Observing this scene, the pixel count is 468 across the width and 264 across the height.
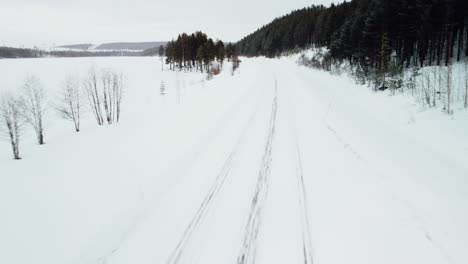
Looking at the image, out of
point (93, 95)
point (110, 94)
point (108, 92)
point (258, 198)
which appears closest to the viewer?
point (258, 198)

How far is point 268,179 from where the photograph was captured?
258 inches

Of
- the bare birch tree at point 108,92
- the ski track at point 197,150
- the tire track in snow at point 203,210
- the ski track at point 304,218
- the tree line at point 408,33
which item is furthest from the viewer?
the bare birch tree at point 108,92

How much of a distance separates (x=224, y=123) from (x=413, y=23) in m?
24.8

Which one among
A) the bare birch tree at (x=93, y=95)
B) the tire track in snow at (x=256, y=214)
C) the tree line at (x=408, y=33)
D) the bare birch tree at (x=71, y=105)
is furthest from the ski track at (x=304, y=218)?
the bare birch tree at (x=93, y=95)

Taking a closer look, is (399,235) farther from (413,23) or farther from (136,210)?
(413,23)

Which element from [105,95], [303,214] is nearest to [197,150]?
[303,214]

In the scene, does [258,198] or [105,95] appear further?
[105,95]

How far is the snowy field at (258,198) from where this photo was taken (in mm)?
4320

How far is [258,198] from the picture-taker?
5.70m

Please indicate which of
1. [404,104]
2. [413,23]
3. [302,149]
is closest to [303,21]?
[413,23]

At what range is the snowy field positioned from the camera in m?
4.32

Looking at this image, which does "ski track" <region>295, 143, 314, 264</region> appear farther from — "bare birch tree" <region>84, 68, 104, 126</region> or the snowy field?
"bare birch tree" <region>84, 68, 104, 126</region>

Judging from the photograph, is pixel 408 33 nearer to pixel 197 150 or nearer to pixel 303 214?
pixel 197 150

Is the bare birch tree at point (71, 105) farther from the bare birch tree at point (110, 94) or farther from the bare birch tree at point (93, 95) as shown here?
the bare birch tree at point (110, 94)
